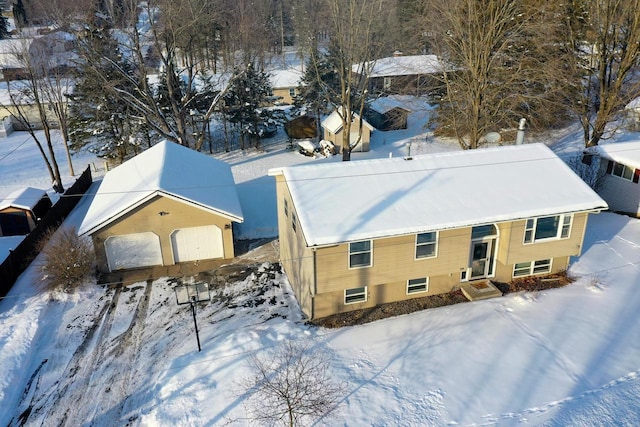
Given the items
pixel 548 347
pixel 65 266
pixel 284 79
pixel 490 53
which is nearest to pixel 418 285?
pixel 548 347

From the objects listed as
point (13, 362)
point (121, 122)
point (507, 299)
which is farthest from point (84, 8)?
point (507, 299)

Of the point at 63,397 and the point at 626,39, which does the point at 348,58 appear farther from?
the point at 63,397

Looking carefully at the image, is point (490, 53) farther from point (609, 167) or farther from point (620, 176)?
point (620, 176)

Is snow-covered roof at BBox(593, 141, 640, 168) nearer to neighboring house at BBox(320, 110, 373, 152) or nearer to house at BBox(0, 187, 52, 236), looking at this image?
neighboring house at BBox(320, 110, 373, 152)

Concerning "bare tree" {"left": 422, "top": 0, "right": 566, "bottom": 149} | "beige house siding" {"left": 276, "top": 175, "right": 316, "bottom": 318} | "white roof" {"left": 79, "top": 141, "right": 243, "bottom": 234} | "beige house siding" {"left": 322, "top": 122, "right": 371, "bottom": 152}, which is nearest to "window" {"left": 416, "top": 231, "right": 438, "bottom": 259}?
"beige house siding" {"left": 276, "top": 175, "right": 316, "bottom": 318}

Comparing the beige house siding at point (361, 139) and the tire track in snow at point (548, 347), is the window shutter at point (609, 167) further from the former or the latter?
the beige house siding at point (361, 139)

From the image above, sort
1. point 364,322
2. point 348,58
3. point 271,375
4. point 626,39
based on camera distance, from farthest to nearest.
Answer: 1. point 348,58
2. point 626,39
3. point 364,322
4. point 271,375

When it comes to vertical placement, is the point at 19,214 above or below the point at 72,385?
above
